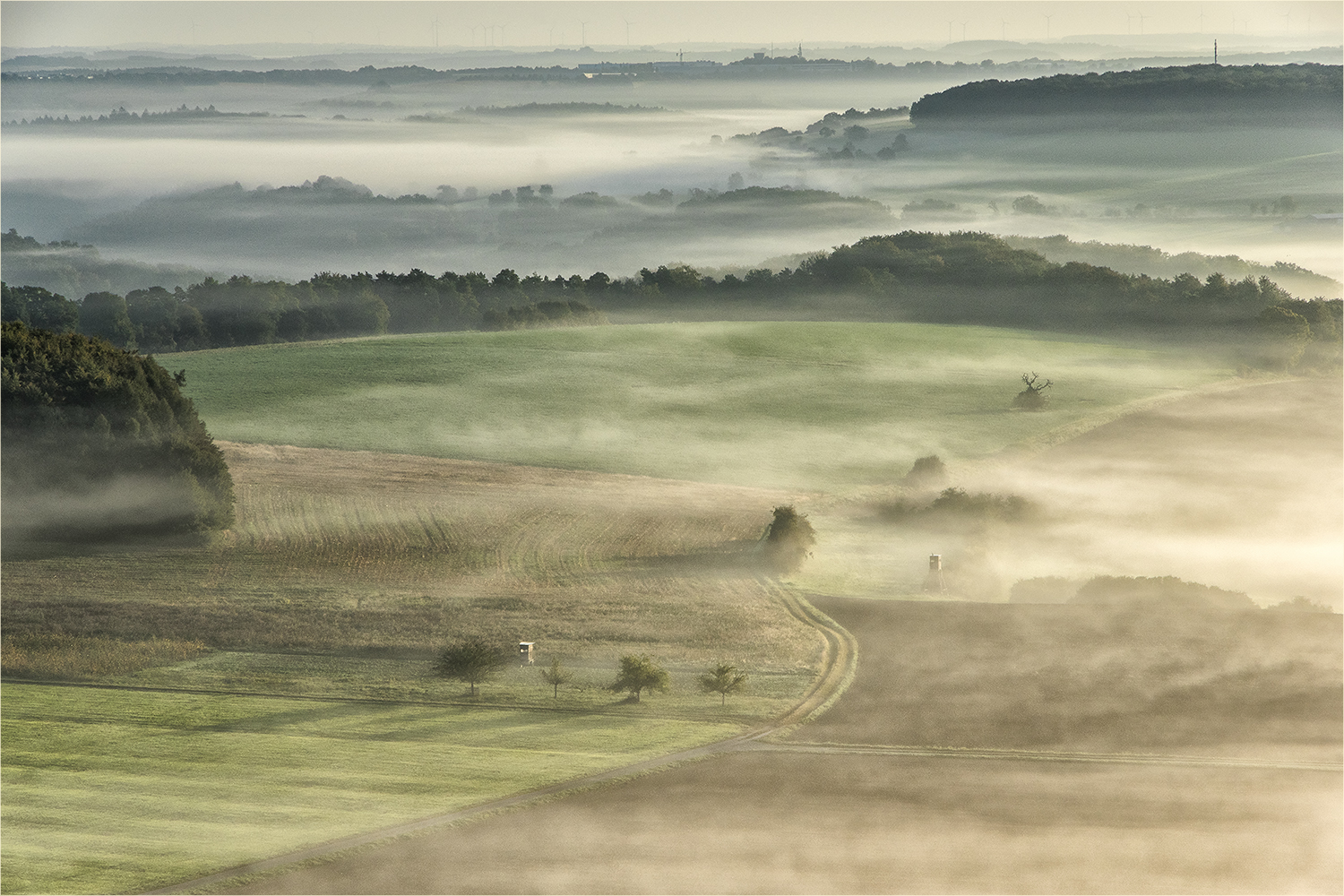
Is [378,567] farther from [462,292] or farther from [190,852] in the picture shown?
[462,292]

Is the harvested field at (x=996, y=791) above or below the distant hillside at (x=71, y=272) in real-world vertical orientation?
below

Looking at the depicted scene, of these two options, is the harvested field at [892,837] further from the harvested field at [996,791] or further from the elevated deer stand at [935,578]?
the elevated deer stand at [935,578]

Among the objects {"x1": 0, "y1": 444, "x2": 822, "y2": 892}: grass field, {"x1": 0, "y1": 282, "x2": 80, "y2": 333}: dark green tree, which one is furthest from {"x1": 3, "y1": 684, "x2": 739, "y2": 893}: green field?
{"x1": 0, "y1": 282, "x2": 80, "y2": 333}: dark green tree

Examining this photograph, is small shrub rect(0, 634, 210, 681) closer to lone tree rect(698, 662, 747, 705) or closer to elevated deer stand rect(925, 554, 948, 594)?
lone tree rect(698, 662, 747, 705)

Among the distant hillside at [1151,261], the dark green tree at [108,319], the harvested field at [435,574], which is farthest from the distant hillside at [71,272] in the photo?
the harvested field at [435,574]

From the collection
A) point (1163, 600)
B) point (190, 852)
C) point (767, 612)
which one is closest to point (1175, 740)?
point (1163, 600)

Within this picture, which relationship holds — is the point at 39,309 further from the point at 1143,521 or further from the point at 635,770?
the point at 635,770

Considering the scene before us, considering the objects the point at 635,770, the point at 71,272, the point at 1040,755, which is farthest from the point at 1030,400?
the point at 71,272
